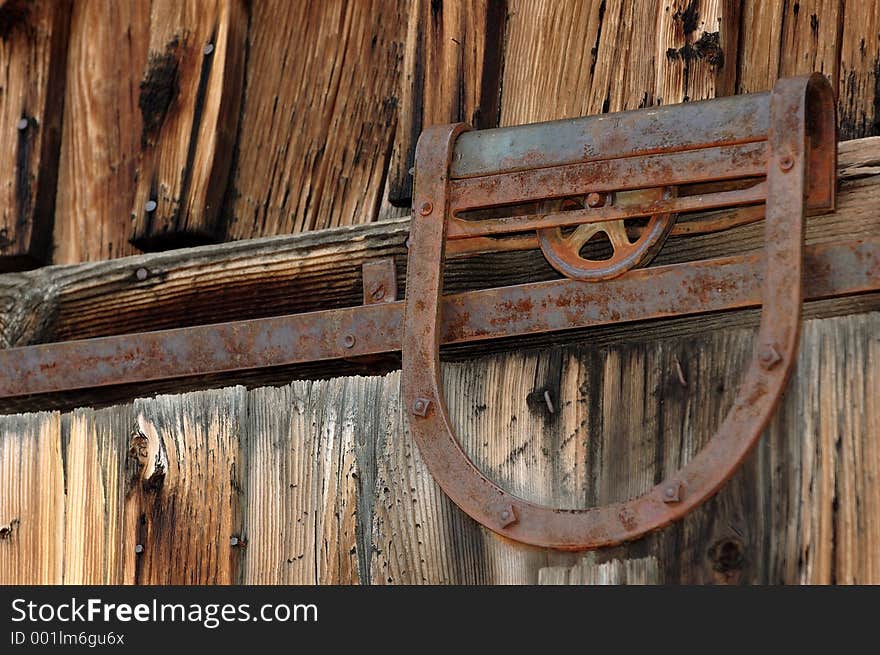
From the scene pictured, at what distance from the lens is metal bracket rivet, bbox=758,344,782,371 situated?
6.44ft

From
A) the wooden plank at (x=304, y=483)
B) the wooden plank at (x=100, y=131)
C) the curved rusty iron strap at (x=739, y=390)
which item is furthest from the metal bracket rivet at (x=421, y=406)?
the wooden plank at (x=100, y=131)

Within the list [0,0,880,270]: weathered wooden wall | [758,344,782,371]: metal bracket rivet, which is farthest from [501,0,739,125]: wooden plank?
[758,344,782,371]: metal bracket rivet

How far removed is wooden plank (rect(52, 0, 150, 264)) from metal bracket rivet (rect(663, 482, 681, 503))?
1.16m

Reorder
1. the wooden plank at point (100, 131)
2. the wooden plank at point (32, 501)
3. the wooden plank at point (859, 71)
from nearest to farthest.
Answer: the wooden plank at point (859, 71) → the wooden plank at point (32, 501) → the wooden plank at point (100, 131)

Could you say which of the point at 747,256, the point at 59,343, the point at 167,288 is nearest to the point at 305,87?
the point at 167,288

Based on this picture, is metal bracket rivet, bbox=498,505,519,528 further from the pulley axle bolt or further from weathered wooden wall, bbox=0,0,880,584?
the pulley axle bolt

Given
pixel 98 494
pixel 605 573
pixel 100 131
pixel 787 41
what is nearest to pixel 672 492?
pixel 605 573

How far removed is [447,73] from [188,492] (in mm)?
786

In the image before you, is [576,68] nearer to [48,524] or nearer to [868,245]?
[868,245]

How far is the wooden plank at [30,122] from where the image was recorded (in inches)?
109

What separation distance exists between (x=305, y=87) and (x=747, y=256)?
0.96 m

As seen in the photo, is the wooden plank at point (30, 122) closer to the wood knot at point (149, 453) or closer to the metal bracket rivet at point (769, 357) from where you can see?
the wood knot at point (149, 453)

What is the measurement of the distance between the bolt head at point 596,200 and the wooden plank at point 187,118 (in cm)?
76

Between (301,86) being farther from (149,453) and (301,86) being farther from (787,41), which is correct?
(787,41)
